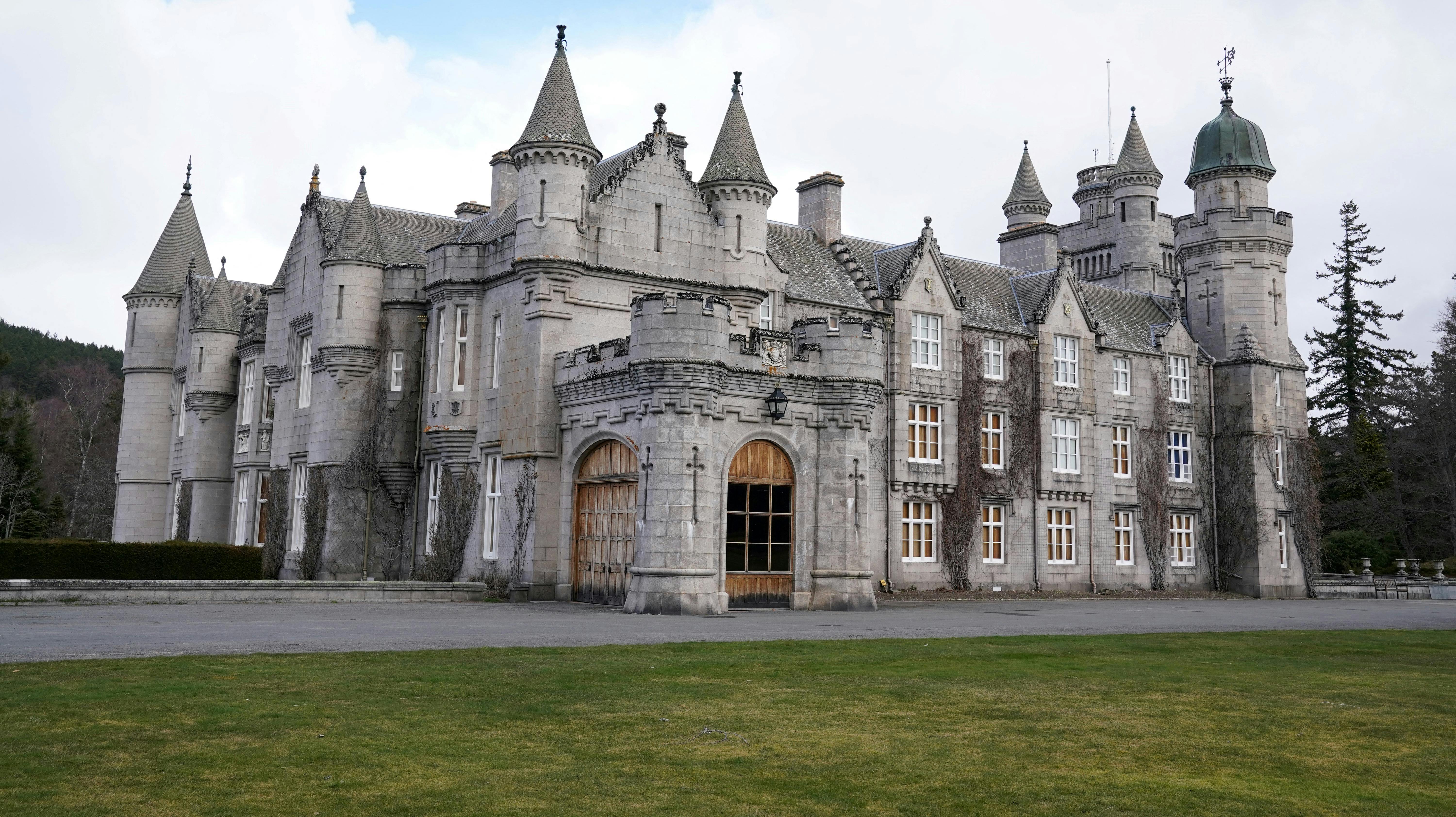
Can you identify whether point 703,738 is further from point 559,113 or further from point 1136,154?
point 1136,154

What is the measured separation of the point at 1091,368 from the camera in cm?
4150

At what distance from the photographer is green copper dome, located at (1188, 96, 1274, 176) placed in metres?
45.0

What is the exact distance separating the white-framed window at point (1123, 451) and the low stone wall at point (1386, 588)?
25.8 ft

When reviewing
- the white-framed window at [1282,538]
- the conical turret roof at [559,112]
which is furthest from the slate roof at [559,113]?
the white-framed window at [1282,538]

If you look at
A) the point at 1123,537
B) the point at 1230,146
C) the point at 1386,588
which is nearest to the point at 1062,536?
the point at 1123,537

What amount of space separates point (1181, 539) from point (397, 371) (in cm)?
2752

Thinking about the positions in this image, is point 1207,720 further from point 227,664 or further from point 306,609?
point 306,609

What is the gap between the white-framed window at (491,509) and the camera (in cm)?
2938

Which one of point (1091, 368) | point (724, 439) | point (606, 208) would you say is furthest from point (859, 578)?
point (1091, 368)

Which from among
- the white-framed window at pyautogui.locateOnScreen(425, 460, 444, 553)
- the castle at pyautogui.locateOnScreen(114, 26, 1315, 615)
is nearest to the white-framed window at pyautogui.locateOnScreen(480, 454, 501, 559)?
the castle at pyautogui.locateOnScreen(114, 26, 1315, 615)

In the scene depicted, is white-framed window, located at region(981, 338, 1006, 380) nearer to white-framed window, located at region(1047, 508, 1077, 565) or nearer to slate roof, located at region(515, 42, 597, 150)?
white-framed window, located at region(1047, 508, 1077, 565)

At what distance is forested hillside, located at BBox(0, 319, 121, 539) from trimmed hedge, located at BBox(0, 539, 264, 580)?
24.6 m

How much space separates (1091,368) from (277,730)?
120ft

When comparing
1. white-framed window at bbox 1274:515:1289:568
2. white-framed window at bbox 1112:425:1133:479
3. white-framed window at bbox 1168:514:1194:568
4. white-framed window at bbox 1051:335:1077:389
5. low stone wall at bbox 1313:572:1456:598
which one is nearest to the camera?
white-framed window at bbox 1051:335:1077:389
